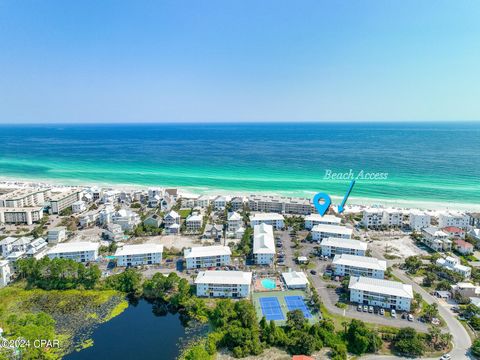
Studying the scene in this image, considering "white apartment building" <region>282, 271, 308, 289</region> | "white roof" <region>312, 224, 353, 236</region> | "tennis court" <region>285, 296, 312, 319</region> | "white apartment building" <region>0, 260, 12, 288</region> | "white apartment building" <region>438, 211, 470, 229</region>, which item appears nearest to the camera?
"tennis court" <region>285, 296, 312, 319</region>

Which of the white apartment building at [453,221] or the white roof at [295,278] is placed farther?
the white apartment building at [453,221]

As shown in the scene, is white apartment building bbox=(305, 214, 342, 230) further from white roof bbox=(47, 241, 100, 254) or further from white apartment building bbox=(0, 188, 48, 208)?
white apartment building bbox=(0, 188, 48, 208)

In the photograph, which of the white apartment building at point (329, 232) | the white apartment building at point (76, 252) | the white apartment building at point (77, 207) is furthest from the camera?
the white apartment building at point (77, 207)

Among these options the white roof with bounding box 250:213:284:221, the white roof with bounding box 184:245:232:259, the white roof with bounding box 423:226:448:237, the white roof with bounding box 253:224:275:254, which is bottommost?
the white roof with bounding box 184:245:232:259

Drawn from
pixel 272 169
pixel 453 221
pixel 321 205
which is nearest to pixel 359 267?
pixel 321 205

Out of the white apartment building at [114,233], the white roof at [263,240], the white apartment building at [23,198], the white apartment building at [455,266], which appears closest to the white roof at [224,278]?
the white roof at [263,240]

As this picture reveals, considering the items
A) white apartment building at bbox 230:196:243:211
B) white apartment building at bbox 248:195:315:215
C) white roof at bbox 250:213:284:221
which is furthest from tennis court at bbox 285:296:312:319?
white apartment building at bbox 230:196:243:211

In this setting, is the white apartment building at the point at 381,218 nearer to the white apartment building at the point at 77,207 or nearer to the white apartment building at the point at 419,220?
the white apartment building at the point at 419,220

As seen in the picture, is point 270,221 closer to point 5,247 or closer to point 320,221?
point 320,221
